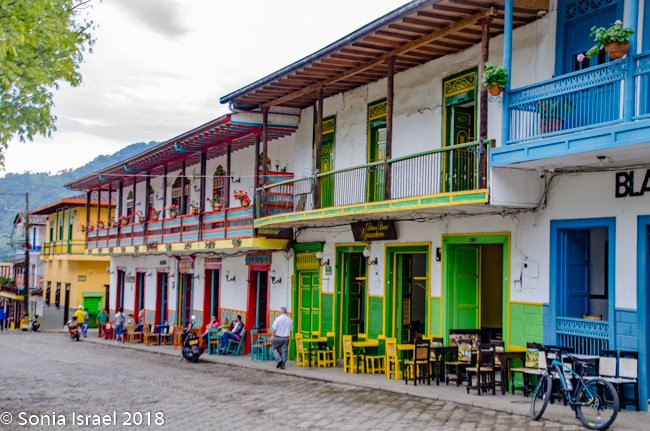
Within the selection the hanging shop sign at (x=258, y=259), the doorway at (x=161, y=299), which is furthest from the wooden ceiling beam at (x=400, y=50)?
the doorway at (x=161, y=299)

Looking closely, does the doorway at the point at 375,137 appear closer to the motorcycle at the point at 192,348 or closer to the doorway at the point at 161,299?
the motorcycle at the point at 192,348

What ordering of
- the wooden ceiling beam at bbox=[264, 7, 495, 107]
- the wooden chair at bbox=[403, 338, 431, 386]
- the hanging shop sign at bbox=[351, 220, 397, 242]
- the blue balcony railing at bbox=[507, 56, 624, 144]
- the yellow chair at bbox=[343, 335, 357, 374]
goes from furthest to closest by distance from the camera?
the hanging shop sign at bbox=[351, 220, 397, 242] → the yellow chair at bbox=[343, 335, 357, 374] → the wooden chair at bbox=[403, 338, 431, 386] → the wooden ceiling beam at bbox=[264, 7, 495, 107] → the blue balcony railing at bbox=[507, 56, 624, 144]

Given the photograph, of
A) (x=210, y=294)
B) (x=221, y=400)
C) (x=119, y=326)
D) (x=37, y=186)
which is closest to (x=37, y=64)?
(x=221, y=400)

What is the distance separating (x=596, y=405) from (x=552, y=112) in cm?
421

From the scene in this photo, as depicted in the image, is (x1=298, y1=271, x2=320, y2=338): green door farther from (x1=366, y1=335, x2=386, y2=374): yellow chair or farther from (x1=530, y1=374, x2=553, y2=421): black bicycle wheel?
(x1=530, y1=374, x2=553, y2=421): black bicycle wheel

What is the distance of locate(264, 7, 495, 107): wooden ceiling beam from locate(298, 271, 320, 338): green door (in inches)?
177

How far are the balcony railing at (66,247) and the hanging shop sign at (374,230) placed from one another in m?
25.7

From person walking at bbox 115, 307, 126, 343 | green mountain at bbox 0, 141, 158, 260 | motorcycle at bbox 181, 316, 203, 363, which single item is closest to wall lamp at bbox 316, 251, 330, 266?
motorcycle at bbox 181, 316, 203, 363

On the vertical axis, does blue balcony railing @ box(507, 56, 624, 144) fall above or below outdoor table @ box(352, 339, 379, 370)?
above

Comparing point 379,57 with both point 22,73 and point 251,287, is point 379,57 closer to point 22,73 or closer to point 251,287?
point 22,73

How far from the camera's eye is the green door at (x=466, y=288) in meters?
15.4

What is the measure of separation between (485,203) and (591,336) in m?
2.56

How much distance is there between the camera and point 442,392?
44.4ft

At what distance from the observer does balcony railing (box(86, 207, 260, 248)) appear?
21.2 metres
